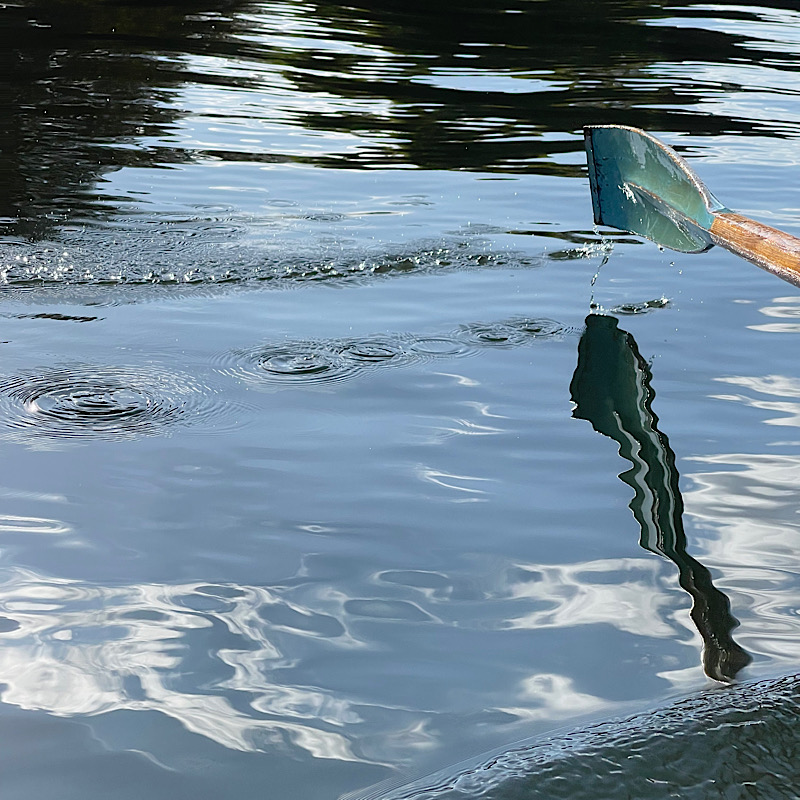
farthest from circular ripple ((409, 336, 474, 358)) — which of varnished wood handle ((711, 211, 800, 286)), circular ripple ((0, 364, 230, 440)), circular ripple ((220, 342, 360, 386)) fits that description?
varnished wood handle ((711, 211, 800, 286))

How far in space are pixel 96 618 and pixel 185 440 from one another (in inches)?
52.3

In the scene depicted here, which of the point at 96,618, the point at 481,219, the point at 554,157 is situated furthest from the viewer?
the point at 554,157

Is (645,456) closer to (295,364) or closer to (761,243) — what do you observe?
(761,243)

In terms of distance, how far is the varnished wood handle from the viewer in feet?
12.2

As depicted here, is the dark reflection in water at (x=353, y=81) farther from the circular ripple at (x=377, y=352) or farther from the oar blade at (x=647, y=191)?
the oar blade at (x=647, y=191)

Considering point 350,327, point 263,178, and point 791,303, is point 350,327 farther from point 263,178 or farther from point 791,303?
point 263,178

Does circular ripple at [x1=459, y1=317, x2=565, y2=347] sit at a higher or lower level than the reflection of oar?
higher

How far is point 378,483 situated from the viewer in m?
4.43

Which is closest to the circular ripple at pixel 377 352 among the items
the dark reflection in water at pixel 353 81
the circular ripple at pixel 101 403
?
the circular ripple at pixel 101 403

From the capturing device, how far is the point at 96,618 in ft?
11.4

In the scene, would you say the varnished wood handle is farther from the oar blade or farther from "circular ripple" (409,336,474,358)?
"circular ripple" (409,336,474,358)

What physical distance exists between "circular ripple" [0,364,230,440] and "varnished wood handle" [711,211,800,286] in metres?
2.19

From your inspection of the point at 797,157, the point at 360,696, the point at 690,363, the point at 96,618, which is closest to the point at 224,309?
the point at 690,363

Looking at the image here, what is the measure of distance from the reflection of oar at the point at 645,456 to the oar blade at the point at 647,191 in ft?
2.17
